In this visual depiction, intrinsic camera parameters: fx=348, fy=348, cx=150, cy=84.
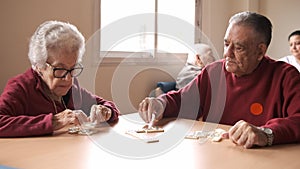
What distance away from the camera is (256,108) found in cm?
152

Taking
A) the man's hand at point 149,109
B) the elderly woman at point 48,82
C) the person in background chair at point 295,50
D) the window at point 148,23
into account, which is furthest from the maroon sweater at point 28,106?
the person in background chair at point 295,50

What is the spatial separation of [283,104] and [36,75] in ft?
3.24

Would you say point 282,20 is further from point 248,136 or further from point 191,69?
point 248,136

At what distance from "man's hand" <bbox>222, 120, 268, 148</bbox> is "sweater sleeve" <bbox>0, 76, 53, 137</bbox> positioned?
0.62 metres

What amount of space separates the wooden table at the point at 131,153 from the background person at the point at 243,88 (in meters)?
0.30

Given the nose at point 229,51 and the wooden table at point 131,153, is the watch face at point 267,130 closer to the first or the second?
the wooden table at point 131,153

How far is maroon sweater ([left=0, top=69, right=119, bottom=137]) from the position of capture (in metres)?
1.16

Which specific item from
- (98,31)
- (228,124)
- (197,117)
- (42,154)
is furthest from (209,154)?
(98,31)

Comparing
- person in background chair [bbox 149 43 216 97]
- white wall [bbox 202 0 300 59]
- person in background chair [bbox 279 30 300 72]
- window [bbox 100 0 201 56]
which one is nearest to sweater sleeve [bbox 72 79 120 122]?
window [bbox 100 0 201 56]

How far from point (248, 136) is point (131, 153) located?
0.37 metres

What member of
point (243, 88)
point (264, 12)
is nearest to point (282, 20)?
point (264, 12)

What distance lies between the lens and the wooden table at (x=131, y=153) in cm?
89

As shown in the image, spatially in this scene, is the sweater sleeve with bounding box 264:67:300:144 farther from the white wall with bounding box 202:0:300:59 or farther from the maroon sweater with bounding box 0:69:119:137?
the white wall with bounding box 202:0:300:59

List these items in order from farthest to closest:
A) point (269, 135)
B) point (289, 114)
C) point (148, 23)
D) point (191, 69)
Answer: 1. point (191, 69)
2. point (148, 23)
3. point (289, 114)
4. point (269, 135)
